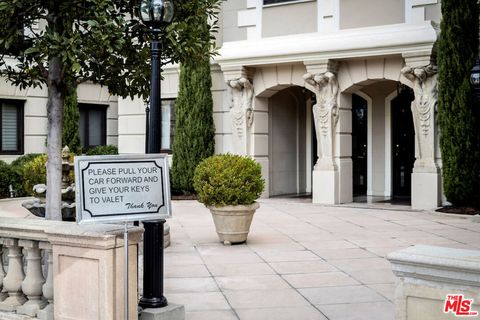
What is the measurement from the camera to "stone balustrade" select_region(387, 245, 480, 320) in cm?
371

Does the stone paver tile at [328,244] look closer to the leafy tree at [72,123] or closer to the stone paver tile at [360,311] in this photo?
the stone paver tile at [360,311]

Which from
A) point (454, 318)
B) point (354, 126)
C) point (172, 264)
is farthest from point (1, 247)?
point (354, 126)

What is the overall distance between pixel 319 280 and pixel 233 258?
1830 millimetres

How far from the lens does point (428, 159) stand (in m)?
A: 14.8

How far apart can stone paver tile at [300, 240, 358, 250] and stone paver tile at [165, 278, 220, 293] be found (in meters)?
2.84

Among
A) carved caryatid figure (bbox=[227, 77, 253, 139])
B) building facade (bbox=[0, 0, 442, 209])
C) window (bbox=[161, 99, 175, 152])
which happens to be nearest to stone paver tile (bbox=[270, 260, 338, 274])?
building facade (bbox=[0, 0, 442, 209])

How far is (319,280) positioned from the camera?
7820mm

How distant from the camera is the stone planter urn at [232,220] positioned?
33.2 feet

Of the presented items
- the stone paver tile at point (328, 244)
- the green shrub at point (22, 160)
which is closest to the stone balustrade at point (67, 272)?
the stone paver tile at point (328, 244)

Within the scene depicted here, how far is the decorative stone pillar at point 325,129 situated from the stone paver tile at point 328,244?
5507 mm

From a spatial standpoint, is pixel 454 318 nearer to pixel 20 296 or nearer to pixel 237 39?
pixel 20 296

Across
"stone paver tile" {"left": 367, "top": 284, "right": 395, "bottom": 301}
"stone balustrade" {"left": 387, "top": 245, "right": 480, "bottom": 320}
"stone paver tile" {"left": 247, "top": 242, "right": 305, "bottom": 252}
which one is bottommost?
"stone paver tile" {"left": 367, "top": 284, "right": 395, "bottom": 301}

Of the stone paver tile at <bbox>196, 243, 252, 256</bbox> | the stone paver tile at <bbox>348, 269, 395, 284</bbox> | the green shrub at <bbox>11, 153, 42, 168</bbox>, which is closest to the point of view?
the stone paver tile at <bbox>348, 269, 395, 284</bbox>

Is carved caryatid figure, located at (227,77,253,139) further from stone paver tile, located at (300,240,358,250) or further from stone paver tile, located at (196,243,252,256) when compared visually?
stone paver tile, located at (196,243,252,256)
